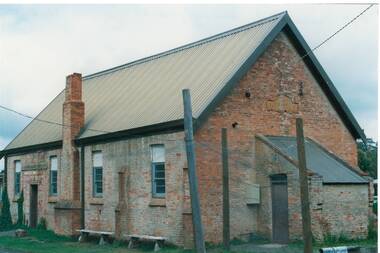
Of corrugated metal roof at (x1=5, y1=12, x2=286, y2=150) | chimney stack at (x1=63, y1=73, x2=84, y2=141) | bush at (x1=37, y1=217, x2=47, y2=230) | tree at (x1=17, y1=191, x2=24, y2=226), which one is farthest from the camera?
tree at (x1=17, y1=191, x2=24, y2=226)

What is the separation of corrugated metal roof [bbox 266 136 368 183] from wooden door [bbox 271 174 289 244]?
103cm

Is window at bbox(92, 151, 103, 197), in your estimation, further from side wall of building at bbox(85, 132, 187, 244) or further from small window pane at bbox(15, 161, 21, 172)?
small window pane at bbox(15, 161, 21, 172)

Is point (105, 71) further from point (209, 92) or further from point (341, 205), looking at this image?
point (341, 205)

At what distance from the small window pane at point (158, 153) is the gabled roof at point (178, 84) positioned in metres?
0.73

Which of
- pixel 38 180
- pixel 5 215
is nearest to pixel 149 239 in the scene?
pixel 38 180

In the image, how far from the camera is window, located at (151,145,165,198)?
21.8m

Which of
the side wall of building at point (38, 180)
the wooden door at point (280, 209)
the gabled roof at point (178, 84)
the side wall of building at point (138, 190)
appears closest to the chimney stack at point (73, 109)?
the gabled roof at point (178, 84)

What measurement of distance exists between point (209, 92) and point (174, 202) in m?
4.13

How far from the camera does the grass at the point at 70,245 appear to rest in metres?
19.5

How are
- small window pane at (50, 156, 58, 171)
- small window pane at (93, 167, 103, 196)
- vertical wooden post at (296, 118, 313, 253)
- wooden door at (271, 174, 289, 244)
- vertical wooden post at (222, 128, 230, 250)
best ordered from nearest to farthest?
vertical wooden post at (296, 118, 313, 253), vertical wooden post at (222, 128, 230, 250), wooden door at (271, 174, 289, 244), small window pane at (93, 167, 103, 196), small window pane at (50, 156, 58, 171)

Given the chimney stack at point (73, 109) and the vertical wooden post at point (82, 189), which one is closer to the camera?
the vertical wooden post at point (82, 189)

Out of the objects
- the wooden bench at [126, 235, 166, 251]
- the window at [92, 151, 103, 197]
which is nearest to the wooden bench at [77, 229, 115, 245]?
the wooden bench at [126, 235, 166, 251]

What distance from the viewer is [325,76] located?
23.7 m

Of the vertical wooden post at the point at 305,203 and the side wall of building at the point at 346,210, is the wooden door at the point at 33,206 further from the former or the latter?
the vertical wooden post at the point at 305,203
